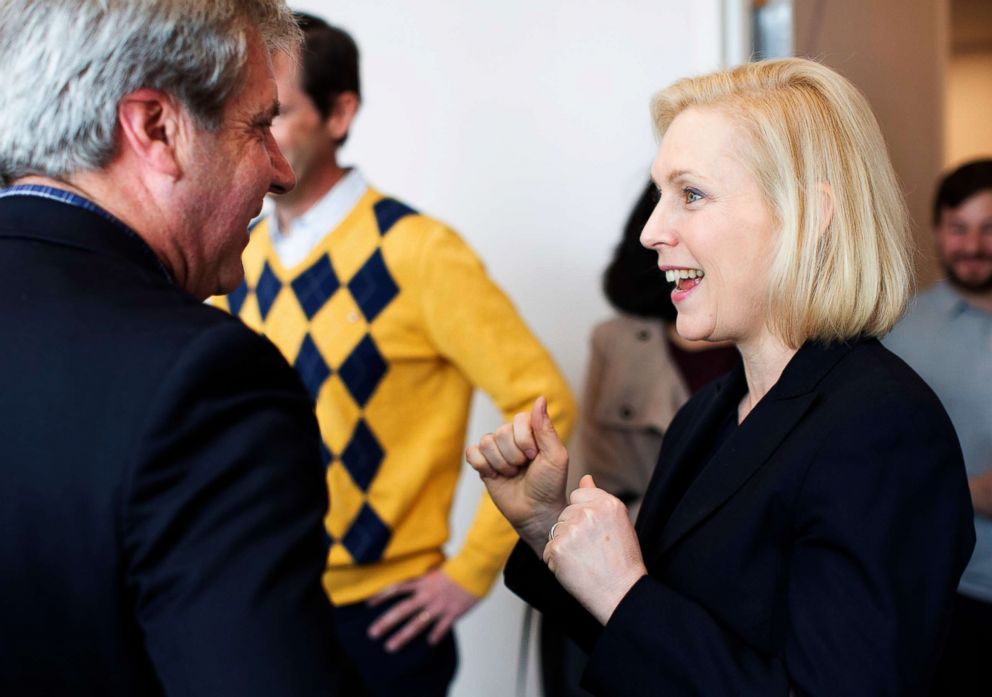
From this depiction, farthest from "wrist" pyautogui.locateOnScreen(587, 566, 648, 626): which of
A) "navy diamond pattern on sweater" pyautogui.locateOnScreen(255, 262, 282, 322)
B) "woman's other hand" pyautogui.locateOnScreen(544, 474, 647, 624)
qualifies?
"navy diamond pattern on sweater" pyautogui.locateOnScreen(255, 262, 282, 322)

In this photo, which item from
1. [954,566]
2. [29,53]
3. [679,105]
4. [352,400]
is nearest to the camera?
[29,53]

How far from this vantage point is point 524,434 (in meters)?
1.42

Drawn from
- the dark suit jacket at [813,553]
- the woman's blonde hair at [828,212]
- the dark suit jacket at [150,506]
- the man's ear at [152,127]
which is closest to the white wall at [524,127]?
the woman's blonde hair at [828,212]

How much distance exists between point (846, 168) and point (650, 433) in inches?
60.2

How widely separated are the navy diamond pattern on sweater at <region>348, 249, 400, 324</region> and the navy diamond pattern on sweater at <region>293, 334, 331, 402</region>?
0.12 m

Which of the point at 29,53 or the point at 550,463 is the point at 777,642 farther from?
the point at 29,53

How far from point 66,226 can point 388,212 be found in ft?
4.04

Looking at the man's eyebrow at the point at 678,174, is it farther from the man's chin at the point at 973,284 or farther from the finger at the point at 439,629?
the man's chin at the point at 973,284

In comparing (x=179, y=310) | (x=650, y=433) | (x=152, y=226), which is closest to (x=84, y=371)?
(x=179, y=310)

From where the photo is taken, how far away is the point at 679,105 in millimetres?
1487

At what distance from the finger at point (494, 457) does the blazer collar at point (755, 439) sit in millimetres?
202

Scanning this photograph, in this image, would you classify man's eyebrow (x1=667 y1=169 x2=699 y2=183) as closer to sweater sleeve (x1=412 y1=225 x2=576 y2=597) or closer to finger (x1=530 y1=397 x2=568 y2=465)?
finger (x1=530 y1=397 x2=568 y2=465)

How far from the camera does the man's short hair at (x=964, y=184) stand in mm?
2984

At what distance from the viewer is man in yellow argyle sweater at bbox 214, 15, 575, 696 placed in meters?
2.16
